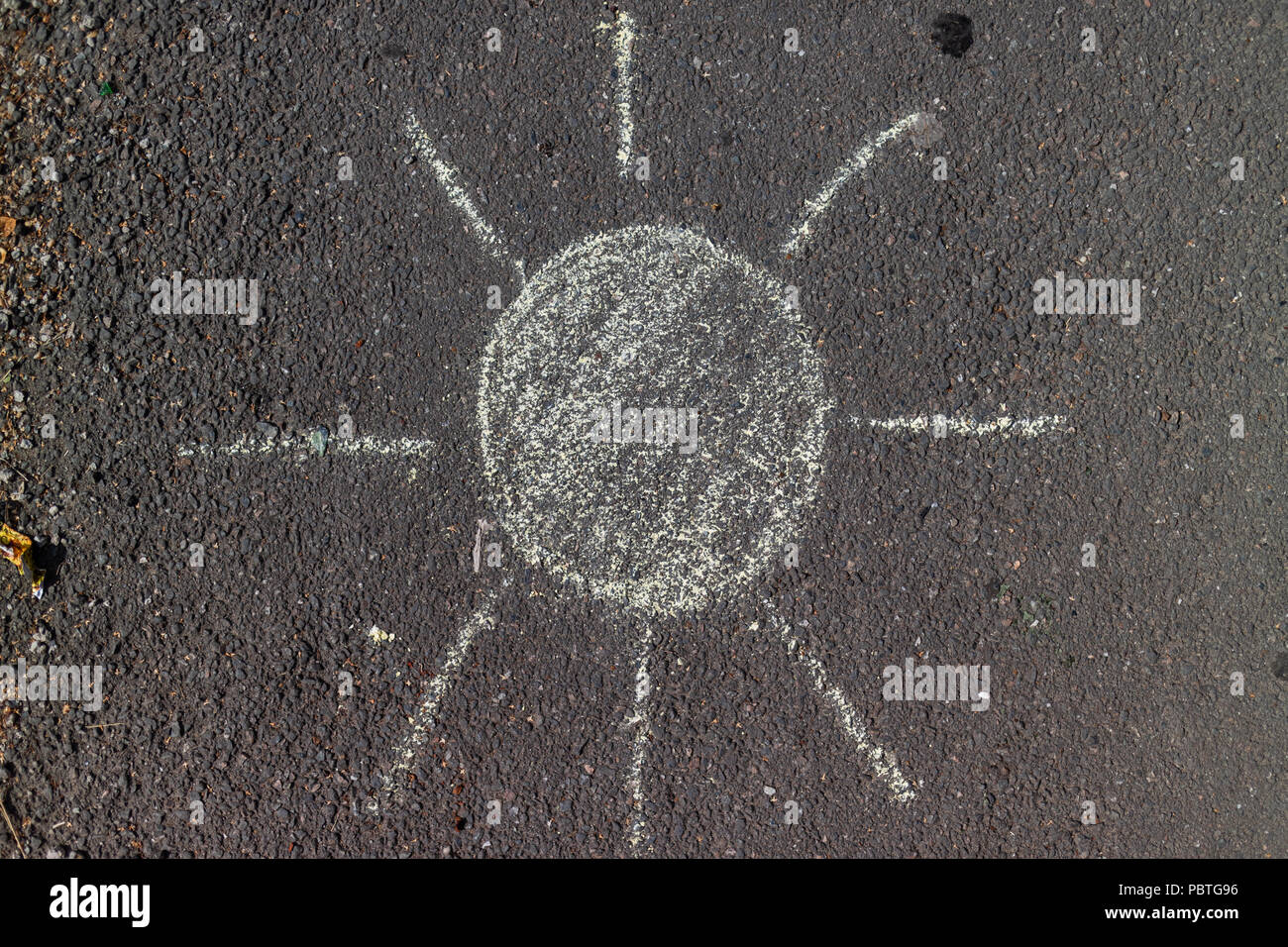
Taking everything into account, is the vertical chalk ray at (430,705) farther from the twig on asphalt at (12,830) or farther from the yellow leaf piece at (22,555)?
the yellow leaf piece at (22,555)

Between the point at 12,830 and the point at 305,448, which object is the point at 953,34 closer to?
the point at 305,448

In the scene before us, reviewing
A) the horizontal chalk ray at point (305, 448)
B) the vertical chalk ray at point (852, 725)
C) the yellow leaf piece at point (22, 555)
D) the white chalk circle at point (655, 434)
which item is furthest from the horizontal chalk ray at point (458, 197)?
the yellow leaf piece at point (22, 555)

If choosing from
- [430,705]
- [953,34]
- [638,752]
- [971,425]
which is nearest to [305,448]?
[430,705]

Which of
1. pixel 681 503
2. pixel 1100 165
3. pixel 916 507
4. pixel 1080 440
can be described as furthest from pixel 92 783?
pixel 1100 165

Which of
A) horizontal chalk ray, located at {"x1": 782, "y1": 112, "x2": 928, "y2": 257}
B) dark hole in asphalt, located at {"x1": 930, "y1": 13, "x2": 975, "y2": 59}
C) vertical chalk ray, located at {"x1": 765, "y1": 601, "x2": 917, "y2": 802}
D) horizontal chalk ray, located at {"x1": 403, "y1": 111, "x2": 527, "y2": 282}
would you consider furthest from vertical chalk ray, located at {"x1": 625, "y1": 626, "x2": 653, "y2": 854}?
dark hole in asphalt, located at {"x1": 930, "y1": 13, "x2": 975, "y2": 59}
